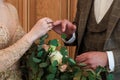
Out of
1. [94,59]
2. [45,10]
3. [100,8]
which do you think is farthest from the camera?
[45,10]

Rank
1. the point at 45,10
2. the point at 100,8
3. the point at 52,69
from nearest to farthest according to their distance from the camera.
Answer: the point at 52,69 → the point at 100,8 → the point at 45,10

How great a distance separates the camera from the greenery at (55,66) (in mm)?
875

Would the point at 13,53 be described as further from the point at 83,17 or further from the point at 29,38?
the point at 83,17

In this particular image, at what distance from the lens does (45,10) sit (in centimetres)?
196

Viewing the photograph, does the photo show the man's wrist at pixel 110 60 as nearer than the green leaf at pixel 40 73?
No

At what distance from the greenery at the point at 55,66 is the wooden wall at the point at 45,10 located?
1021 millimetres

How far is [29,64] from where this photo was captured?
927 mm

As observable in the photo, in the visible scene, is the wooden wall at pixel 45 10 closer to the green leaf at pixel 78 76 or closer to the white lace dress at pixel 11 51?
the white lace dress at pixel 11 51

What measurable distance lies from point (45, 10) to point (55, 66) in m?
1.13

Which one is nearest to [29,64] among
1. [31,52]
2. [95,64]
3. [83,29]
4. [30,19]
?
[31,52]

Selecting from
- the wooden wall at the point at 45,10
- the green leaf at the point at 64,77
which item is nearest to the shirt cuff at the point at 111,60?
the green leaf at the point at 64,77

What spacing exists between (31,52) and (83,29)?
1.02ft

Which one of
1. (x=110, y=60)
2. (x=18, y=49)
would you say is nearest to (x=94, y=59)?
(x=110, y=60)

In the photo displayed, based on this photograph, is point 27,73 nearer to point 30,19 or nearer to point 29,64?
point 29,64
